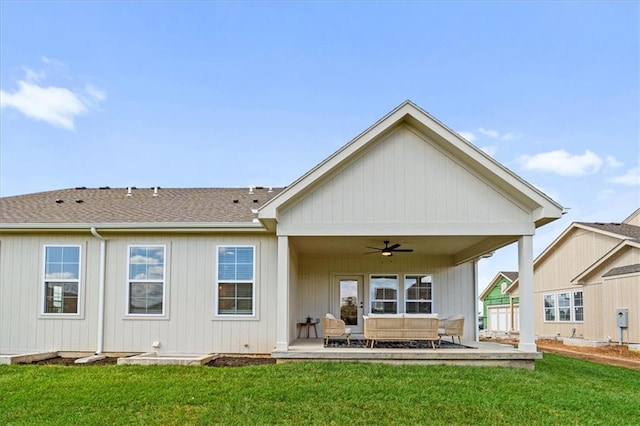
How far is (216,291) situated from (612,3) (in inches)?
554

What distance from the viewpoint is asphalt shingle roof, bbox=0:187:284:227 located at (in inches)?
460

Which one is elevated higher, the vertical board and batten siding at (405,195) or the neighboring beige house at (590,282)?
the vertical board and batten siding at (405,195)

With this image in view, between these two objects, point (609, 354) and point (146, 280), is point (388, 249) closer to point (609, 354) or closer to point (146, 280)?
point (146, 280)

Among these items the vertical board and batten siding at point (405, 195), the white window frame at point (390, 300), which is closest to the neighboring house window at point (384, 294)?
the white window frame at point (390, 300)

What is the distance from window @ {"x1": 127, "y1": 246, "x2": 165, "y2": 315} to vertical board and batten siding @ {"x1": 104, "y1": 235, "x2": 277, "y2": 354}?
0.13 metres

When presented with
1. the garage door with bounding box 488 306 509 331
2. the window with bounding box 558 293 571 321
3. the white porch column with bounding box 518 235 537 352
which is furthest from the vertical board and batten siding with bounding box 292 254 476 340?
the garage door with bounding box 488 306 509 331

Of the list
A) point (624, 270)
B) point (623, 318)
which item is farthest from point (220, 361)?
point (624, 270)

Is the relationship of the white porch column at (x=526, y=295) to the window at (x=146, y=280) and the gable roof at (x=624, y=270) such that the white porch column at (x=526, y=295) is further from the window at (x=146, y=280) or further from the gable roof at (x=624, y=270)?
the gable roof at (x=624, y=270)

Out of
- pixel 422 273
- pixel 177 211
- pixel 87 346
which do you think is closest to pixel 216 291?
pixel 177 211

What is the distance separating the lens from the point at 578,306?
72.4 feet

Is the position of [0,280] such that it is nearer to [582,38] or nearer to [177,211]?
[177,211]

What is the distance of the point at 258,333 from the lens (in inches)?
443

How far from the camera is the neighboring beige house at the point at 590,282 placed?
18328mm

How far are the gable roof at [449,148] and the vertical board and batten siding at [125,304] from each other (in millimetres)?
2039
